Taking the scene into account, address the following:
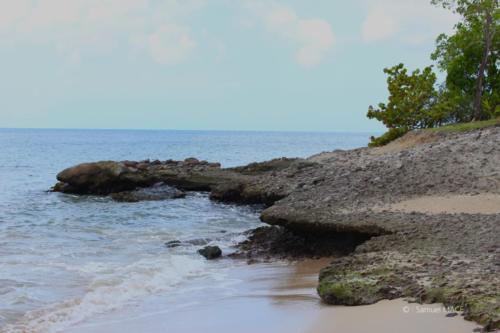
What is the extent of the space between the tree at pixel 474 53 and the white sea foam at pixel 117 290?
24200 millimetres

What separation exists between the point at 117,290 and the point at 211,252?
10.3ft

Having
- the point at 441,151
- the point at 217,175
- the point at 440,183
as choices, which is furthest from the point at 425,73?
the point at 440,183

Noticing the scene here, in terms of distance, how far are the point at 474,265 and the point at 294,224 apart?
193 inches

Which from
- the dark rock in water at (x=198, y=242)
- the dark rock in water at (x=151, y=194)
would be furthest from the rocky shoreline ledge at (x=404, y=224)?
the dark rock in water at (x=151, y=194)

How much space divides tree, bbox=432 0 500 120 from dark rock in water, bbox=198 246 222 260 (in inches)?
901

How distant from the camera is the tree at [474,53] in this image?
3200 centimetres

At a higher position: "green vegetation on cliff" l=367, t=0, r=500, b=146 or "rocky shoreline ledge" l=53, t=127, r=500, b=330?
"green vegetation on cliff" l=367, t=0, r=500, b=146

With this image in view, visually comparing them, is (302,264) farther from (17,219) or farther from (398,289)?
(17,219)

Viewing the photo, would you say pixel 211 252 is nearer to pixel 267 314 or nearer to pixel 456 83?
pixel 267 314

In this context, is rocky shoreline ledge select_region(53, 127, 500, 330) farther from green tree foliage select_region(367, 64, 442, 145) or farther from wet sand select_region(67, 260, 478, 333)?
green tree foliage select_region(367, 64, 442, 145)

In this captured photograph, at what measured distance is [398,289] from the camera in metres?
7.02

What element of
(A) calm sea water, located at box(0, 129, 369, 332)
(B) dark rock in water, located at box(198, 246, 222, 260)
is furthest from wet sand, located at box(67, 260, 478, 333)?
(B) dark rock in water, located at box(198, 246, 222, 260)

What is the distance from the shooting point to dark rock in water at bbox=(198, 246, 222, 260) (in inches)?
477

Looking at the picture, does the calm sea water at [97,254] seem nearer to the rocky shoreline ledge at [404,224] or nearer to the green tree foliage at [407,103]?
the rocky shoreline ledge at [404,224]
